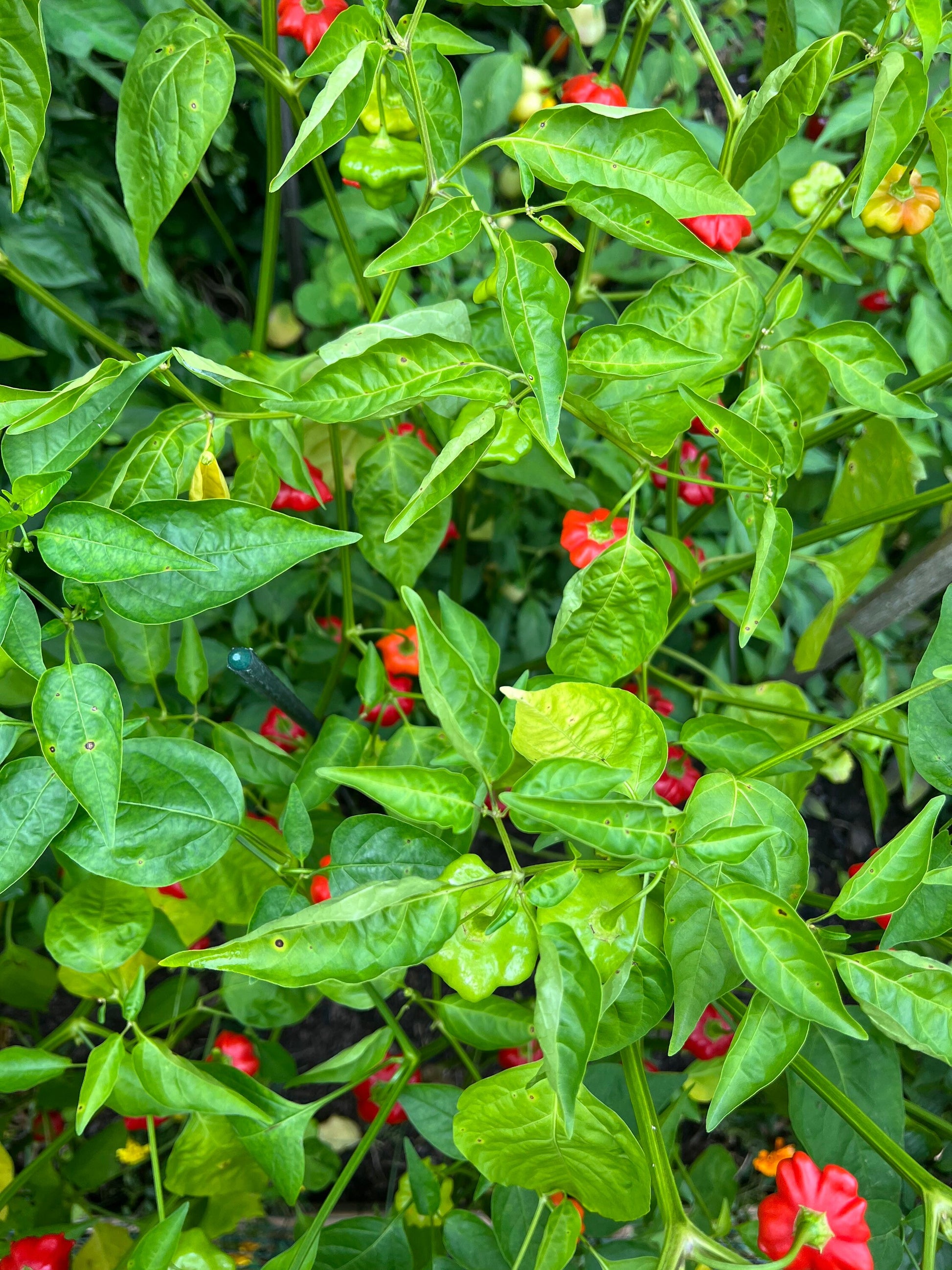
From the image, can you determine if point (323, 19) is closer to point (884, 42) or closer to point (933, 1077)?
point (884, 42)

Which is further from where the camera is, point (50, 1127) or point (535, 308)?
point (50, 1127)

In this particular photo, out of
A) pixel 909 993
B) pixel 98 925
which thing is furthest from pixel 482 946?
pixel 98 925

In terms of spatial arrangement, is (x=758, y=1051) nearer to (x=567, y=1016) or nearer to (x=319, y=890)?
(x=567, y=1016)

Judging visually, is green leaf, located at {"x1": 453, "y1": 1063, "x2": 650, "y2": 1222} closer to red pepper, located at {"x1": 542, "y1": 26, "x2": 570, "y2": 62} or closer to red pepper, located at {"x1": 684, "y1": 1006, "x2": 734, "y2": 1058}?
red pepper, located at {"x1": 684, "y1": 1006, "x2": 734, "y2": 1058}

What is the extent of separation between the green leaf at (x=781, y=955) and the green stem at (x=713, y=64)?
592 mm

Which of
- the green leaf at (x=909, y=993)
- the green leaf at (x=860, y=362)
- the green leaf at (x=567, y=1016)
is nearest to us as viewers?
the green leaf at (x=567, y=1016)

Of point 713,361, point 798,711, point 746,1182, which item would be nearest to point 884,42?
point 713,361

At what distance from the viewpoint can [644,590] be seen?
0.76 m

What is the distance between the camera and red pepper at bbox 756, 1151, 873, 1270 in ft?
2.28

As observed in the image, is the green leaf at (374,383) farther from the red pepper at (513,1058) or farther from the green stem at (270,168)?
the red pepper at (513,1058)

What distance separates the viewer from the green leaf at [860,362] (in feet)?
2.40

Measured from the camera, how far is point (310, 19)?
35.9 inches

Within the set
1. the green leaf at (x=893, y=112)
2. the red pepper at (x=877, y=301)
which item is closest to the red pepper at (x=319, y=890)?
the green leaf at (x=893, y=112)

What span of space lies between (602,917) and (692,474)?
688 mm
